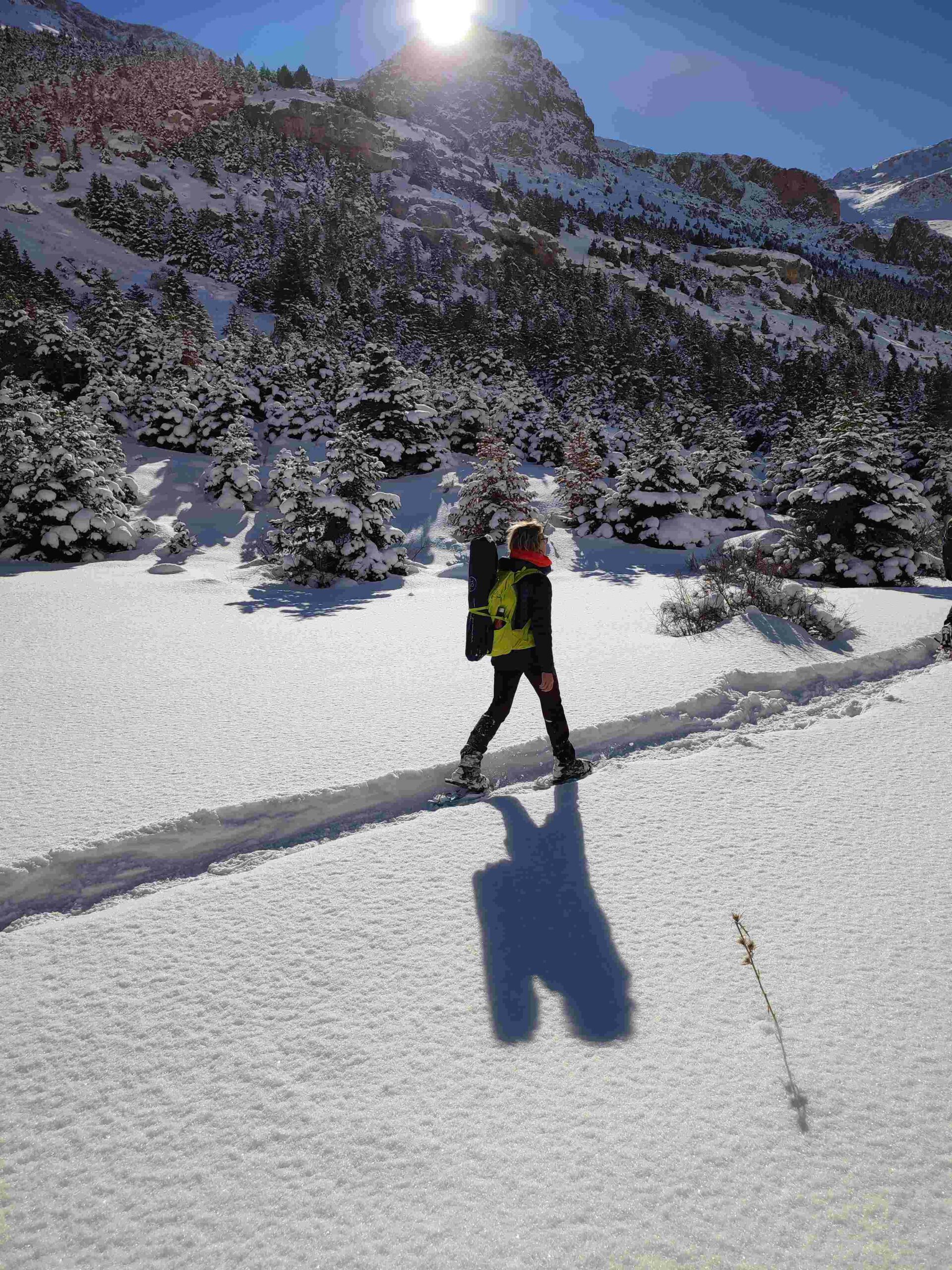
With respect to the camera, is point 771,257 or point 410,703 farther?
point 771,257

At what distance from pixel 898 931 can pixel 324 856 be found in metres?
2.47

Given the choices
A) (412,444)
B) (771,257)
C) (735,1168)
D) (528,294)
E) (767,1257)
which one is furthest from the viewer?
(771,257)

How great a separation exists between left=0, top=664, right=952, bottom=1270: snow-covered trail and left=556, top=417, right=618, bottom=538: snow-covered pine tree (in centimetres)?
1692

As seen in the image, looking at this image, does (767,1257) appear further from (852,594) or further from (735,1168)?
(852,594)

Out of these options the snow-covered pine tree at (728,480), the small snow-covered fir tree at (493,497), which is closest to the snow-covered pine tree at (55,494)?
the small snow-covered fir tree at (493,497)

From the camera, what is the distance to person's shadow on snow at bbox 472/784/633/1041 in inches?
79.0

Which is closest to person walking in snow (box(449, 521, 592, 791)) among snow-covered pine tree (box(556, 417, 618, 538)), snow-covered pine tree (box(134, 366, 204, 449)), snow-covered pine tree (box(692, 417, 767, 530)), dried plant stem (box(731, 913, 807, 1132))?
dried plant stem (box(731, 913, 807, 1132))

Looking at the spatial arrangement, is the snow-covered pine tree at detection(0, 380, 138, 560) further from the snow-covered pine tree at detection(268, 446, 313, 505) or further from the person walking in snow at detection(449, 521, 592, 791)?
the person walking in snow at detection(449, 521, 592, 791)

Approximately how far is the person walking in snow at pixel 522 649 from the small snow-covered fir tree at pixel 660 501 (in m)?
15.7

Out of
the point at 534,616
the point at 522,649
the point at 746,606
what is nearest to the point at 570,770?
the point at 522,649

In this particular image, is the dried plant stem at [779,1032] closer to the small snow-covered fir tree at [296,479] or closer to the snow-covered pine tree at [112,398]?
the small snow-covered fir tree at [296,479]

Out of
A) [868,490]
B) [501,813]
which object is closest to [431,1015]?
[501,813]

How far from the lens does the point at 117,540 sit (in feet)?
48.1

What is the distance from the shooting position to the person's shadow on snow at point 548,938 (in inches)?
79.0
